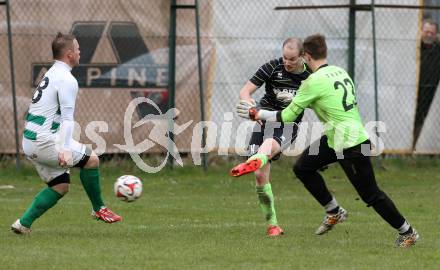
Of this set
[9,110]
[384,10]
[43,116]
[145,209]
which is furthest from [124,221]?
[384,10]

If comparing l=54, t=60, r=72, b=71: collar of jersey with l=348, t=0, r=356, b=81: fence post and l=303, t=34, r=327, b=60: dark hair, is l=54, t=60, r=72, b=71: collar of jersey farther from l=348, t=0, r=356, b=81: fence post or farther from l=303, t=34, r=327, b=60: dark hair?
l=348, t=0, r=356, b=81: fence post

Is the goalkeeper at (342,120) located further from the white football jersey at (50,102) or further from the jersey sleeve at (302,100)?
the white football jersey at (50,102)

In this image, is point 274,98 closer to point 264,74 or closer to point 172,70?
point 264,74

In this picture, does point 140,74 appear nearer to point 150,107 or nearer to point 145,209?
point 150,107

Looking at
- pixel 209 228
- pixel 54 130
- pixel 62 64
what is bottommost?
pixel 209 228

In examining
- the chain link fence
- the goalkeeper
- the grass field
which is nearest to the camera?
the grass field

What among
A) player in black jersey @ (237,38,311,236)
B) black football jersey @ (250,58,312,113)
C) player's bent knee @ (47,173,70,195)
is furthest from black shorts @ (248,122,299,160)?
player's bent knee @ (47,173,70,195)

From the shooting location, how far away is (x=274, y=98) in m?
10.5

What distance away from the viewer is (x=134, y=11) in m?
16.3

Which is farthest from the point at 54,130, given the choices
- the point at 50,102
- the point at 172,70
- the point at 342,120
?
the point at 172,70

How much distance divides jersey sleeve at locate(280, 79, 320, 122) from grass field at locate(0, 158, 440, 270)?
1.12 m

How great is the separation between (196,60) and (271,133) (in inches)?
257

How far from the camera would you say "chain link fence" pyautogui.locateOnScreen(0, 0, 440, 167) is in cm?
1589

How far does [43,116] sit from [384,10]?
9.13 meters
